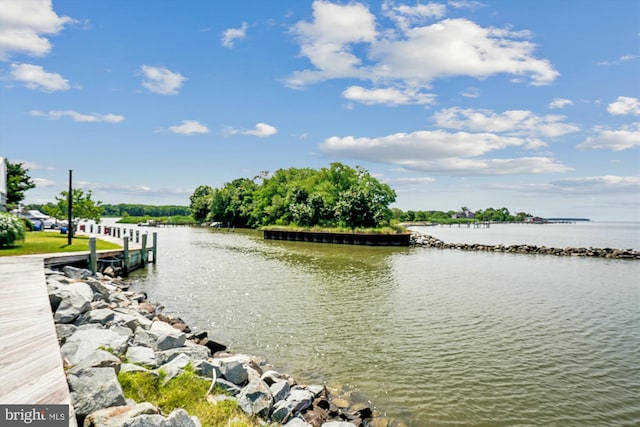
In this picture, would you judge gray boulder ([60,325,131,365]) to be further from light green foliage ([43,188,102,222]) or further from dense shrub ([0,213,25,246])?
light green foliage ([43,188,102,222])

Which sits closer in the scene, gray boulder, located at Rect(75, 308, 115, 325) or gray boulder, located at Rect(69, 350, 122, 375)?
gray boulder, located at Rect(69, 350, 122, 375)

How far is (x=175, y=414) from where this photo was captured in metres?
4.25

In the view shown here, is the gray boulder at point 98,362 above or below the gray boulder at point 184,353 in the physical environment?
above

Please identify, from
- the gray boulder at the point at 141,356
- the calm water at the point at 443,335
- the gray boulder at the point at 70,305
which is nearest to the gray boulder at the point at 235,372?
the gray boulder at the point at 141,356

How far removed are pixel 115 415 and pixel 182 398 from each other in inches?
58.3

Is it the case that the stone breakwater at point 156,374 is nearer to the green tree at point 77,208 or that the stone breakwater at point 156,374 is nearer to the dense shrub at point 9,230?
the dense shrub at point 9,230

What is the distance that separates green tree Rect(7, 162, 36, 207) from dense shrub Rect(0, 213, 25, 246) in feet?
93.1

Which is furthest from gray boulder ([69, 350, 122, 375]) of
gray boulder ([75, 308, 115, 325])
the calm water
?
the calm water

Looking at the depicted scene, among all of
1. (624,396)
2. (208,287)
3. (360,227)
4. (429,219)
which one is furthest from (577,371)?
(429,219)

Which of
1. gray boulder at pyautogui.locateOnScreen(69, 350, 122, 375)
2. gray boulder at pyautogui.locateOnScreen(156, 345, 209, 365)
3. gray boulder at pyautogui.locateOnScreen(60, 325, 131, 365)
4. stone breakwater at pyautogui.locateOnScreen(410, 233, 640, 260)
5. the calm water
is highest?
gray boulder at pyautogui.locateOnScreen(69, 350, 122, 375)

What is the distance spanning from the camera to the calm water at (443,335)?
7547 mm

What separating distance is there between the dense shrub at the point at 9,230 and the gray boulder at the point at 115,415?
20.4m

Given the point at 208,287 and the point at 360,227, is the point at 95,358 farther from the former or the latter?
the point at 360,227

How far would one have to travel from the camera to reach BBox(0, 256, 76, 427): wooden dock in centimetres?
434
